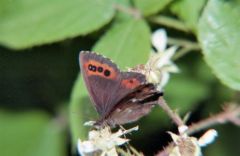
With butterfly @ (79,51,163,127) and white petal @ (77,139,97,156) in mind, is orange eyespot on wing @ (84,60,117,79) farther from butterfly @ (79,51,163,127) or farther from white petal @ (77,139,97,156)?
white petal @ (77,139,97,156)

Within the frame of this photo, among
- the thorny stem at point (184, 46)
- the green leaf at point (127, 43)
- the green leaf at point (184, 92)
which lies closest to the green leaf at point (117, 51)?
the green leaf at point (127, 43)

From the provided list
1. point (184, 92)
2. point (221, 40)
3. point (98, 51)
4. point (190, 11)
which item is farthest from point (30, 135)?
point (221, 40)

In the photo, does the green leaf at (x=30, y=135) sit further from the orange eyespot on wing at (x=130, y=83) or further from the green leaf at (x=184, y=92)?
the orange eyespot on wing at (x=130, y=83)

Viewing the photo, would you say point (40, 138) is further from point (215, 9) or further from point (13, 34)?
point (215, 9)

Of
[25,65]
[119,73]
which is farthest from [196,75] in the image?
[119,73]

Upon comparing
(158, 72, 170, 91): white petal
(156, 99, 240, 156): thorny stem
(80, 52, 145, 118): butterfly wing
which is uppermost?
(158, 72, 170, 91): white petal

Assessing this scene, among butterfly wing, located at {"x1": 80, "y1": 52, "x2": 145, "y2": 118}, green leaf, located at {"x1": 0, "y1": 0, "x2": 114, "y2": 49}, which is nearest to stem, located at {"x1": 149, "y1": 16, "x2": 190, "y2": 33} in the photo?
green leaf, located at {"x1": 0, "y1": 0, "x2": 114, "y2": 49}
